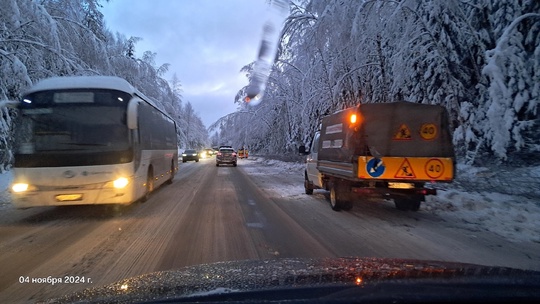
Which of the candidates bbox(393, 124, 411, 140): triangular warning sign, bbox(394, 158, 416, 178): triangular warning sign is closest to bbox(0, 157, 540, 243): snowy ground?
bbox(394, 158, 416, 178): triangular warning sign

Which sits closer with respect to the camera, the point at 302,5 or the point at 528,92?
the point at 528,92

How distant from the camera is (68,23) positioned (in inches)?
654

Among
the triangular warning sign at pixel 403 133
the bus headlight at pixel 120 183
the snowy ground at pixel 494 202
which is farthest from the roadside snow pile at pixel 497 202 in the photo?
the bus headlight at pixel 120 183

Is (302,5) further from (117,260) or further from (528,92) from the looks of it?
(117,260)

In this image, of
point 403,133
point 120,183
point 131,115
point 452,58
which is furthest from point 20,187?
point 452,58

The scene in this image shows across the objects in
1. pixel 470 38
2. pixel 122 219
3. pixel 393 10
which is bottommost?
pixel 122 219

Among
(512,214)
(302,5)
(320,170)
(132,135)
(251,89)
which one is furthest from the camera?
(251,89)

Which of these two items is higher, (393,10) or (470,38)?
(393,10)

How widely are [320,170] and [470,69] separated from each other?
7739mm

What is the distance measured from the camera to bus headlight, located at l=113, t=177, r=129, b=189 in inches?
330

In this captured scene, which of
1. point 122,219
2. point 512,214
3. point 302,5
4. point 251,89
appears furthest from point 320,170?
point 251,89

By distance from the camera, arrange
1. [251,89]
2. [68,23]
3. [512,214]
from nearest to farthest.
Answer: [512,214] < [68,23] < [251,89]

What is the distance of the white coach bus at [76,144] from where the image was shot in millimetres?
8078

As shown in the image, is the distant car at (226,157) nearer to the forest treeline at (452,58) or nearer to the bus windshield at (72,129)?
the forest treeline at (452,58)
